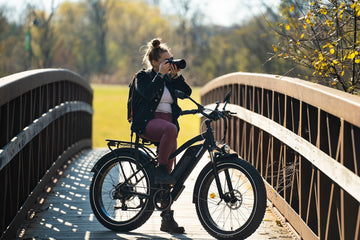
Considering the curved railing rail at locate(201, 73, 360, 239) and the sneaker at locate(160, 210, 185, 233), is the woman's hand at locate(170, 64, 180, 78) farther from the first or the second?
the sneaker at locate(160, 210, 185, 233)

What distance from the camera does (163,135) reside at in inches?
232

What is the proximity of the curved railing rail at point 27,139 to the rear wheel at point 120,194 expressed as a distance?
0.64 metres

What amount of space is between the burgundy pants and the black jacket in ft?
0.18

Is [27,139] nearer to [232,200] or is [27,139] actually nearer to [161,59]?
[161,59]

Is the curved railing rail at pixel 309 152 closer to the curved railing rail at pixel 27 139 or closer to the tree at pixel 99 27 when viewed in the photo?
the curved railing rail at pixel 27 139

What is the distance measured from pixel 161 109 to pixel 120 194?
0.76 meters

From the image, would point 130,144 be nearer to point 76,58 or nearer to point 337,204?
point 337,204

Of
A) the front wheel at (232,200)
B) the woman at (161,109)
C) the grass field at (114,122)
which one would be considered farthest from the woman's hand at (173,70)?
the grass field at (114,122)

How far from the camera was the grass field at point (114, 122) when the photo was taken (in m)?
31.1

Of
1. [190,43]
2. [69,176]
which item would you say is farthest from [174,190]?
[190,43]

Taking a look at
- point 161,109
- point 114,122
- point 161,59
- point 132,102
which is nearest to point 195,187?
point 161,109

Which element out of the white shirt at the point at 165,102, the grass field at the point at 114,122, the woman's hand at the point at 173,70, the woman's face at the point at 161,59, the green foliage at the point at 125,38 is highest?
the woman's face at the point at 161,59

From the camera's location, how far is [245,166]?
17.9 ft

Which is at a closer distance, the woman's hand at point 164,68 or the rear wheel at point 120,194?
the woman's hand at point 164,68
